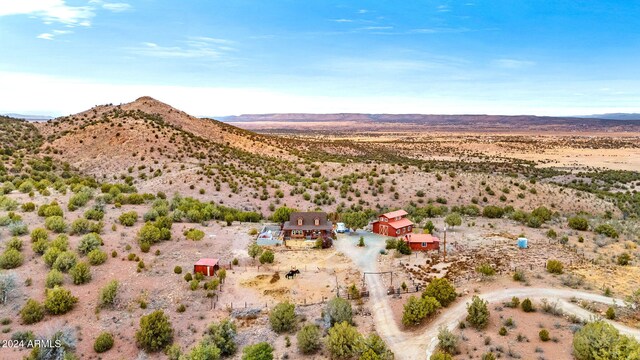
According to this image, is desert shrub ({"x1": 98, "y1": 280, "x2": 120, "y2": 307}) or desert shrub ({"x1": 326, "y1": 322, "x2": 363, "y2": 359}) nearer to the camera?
desert shrub ({"x1": 326, "y1": 322, "x2": 363, "y2": 359})

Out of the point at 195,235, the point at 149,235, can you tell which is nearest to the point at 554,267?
the point at 195,235

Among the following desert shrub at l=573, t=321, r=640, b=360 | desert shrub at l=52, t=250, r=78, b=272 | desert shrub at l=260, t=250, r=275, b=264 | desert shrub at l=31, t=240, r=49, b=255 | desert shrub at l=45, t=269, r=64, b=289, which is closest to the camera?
desert shrub at l=573, t=321, r=640, b=360

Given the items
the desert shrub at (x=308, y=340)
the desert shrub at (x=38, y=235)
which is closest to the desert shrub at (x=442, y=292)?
the desert shrub at (x=308, y=340)

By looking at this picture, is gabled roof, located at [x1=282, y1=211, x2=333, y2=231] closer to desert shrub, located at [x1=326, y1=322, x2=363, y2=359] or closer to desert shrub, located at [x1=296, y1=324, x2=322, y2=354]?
desert shrub, located at [x1=296, y1=324, x2=322, y2=354]

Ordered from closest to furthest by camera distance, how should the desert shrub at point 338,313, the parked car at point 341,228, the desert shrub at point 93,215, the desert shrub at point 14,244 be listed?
the desert shrub at point 338,313
the desert shrub at point 14,244
the desert shrub at point 93,215
the parked car at point 341,228

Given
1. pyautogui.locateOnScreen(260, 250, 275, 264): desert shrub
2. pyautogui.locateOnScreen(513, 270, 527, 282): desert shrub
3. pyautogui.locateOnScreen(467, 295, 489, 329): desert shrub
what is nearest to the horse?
pyautogui.locateOnScreen(260, 250, 275, 264): desert shrub

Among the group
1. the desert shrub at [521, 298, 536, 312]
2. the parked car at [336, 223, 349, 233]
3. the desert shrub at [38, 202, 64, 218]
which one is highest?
the desert shrub at [38, 202, 64, 218]

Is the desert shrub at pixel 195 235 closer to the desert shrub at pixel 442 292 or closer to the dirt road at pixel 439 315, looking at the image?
the dirt road at pixel 439 315
